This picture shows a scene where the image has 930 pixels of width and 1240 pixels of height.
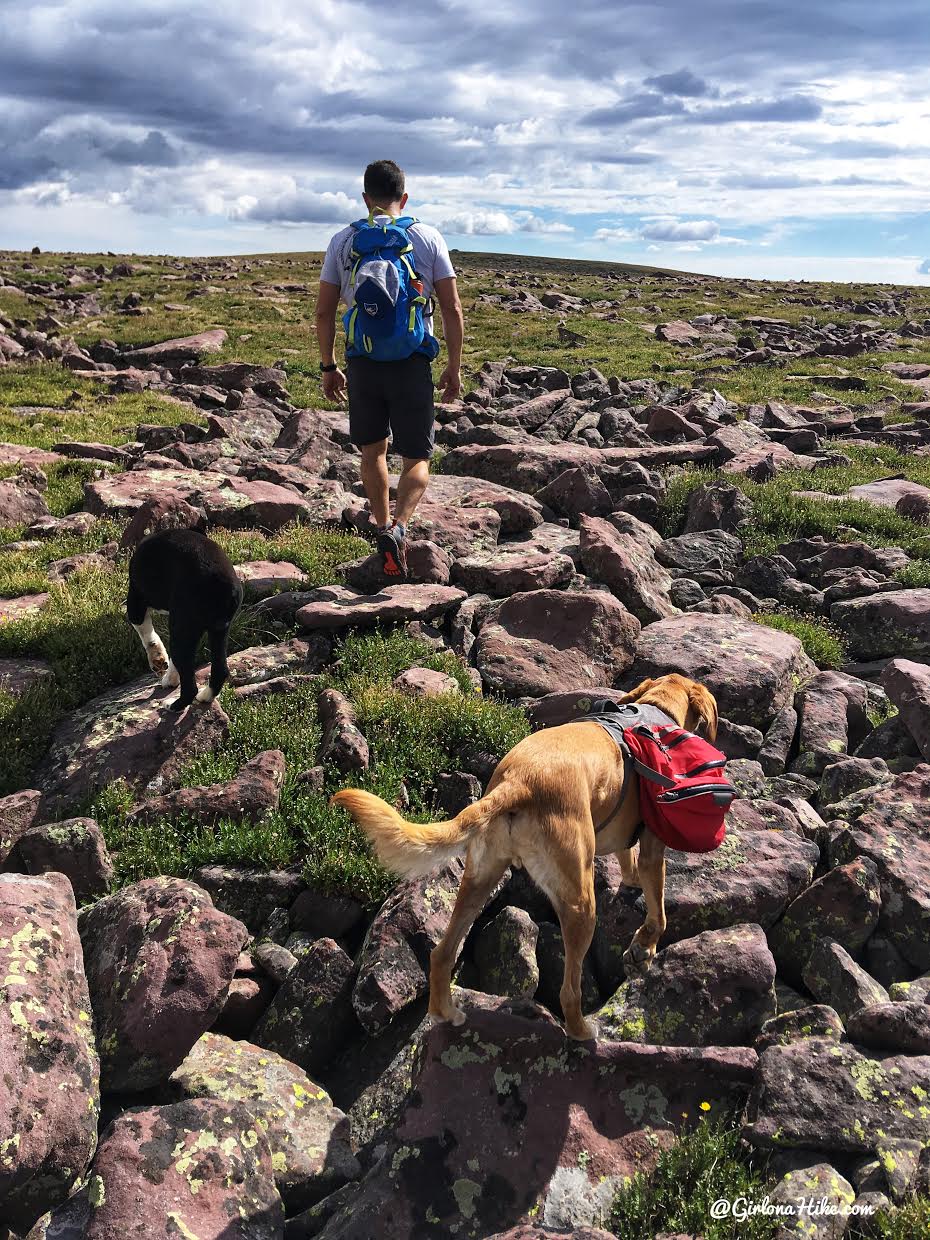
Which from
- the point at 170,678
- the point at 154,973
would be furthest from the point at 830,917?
the point at 170,678

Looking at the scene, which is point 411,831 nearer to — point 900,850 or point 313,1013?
point 313,1013

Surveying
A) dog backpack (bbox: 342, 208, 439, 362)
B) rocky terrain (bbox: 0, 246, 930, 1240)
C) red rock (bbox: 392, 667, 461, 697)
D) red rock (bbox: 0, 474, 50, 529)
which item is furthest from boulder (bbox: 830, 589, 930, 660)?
red rock (bbox: 0, 474, 50, 529)

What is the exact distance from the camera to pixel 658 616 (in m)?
9.02

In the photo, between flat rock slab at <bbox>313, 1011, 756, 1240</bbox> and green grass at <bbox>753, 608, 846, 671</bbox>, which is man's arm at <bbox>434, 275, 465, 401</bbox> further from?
flat rock slab at <bbox>313, 1011, 756, 1240</bbox>

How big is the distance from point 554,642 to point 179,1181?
17.9 ft

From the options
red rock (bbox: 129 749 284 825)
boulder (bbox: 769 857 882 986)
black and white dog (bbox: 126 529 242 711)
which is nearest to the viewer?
boulder (bbox: 769 857 882 986)

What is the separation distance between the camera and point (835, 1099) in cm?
378

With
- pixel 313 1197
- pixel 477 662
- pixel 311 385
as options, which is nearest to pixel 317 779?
pixel 477 662

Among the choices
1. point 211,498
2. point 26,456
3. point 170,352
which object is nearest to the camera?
point 211,498

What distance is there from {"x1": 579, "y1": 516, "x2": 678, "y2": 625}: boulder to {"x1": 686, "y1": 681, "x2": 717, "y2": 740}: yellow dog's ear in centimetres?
318

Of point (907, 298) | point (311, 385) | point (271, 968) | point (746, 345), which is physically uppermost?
point (907, 298)

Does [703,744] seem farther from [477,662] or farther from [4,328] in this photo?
[4,328]

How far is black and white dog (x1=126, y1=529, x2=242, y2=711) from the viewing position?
655 centimetres

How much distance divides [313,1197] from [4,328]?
97.9ft
